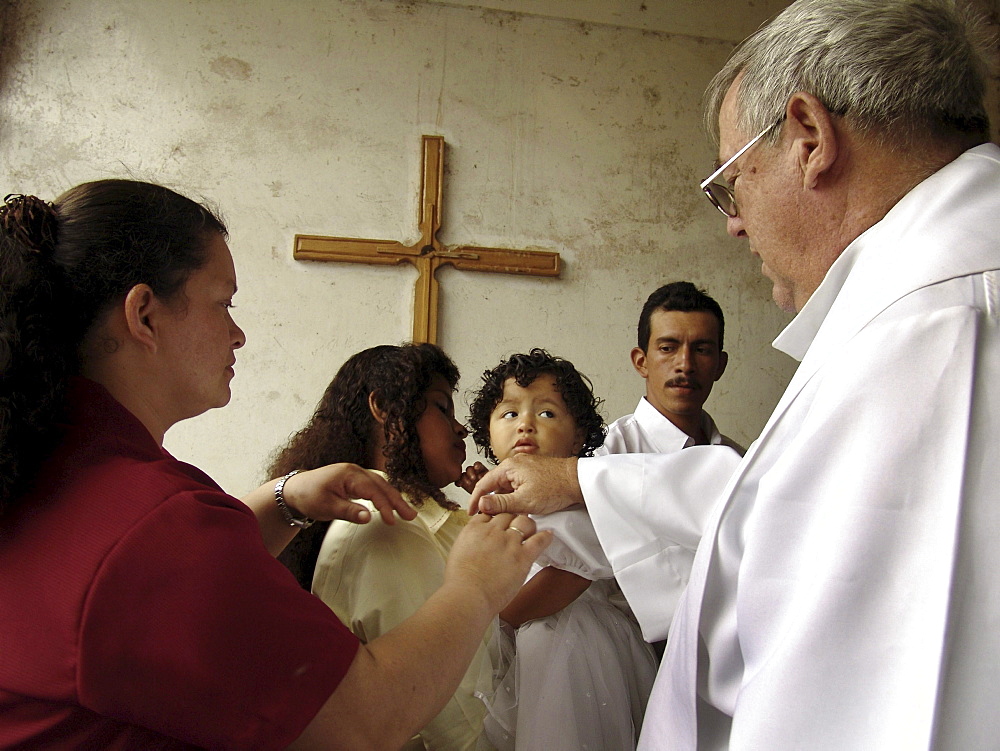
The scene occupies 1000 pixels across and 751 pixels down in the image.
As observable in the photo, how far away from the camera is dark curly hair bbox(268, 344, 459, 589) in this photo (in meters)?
2.45

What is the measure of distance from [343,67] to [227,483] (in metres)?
2.67

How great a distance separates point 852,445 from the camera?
1.30m

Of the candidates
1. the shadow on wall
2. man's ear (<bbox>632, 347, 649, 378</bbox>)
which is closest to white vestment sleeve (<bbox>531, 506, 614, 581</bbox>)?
man's ear (<bbox>632, 347, 649, 378</bbox>)

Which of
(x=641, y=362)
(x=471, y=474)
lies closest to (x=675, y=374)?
(x=641, y=362)

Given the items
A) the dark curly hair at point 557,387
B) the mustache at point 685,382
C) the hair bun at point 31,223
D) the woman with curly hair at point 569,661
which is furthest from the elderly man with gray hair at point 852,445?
the mustache at point 685,382

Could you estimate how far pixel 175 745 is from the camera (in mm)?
1212

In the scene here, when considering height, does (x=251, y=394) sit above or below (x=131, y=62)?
below

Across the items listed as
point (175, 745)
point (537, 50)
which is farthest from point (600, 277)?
point (175, 745)

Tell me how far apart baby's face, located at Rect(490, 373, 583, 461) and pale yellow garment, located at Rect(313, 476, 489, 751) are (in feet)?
2.09

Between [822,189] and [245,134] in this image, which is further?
[245,134]

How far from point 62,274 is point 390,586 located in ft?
3.20

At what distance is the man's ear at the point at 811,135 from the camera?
1614mm

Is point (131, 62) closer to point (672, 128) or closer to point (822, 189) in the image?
point (672, 128)

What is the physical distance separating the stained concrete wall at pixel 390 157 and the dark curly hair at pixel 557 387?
2333 millimetres
